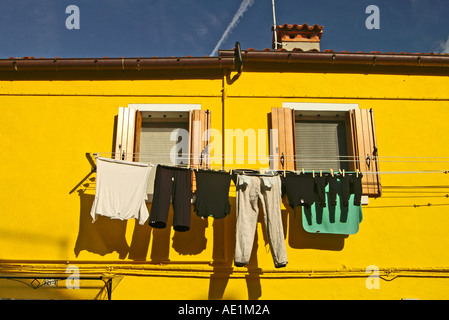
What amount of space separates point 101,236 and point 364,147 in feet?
15.0

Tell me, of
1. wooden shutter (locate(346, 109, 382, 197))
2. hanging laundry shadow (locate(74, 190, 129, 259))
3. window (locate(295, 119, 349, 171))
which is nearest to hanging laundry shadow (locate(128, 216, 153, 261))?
hanging laundry shadow (locate(74, 190, 129, 259))

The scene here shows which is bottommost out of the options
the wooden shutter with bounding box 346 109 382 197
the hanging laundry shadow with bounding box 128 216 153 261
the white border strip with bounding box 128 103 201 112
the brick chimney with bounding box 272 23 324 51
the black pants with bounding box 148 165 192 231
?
the hanging laundry shadow with bounding box 128 216 153 261

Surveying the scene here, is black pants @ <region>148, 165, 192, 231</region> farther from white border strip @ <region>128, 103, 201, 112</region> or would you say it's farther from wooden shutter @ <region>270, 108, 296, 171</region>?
wooden shutter @ <region>270, 108, 296, 171</region>

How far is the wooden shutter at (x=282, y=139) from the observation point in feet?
21.2

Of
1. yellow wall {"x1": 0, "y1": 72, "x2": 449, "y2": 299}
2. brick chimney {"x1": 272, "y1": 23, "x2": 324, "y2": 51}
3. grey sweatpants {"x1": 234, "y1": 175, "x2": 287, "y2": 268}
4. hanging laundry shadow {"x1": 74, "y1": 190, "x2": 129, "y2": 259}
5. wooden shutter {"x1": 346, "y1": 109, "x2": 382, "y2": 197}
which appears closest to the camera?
grey sweatpants {"x1": 234, "y1": 175, "x2": 287, "y2": 268}

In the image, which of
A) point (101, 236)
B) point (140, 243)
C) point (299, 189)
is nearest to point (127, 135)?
point (101, 236)

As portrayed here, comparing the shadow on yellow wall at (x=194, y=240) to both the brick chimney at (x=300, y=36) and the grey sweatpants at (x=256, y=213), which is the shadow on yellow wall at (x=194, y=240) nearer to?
the grey sweatpants at (x=256, y=213)

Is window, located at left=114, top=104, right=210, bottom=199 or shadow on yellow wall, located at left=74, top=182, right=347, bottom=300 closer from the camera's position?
shadow on yellow wall, located at left=74, top=182, right=347, bottom=300

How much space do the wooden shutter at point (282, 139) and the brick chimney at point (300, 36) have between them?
7.40ft

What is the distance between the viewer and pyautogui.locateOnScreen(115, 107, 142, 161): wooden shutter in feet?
21.1
